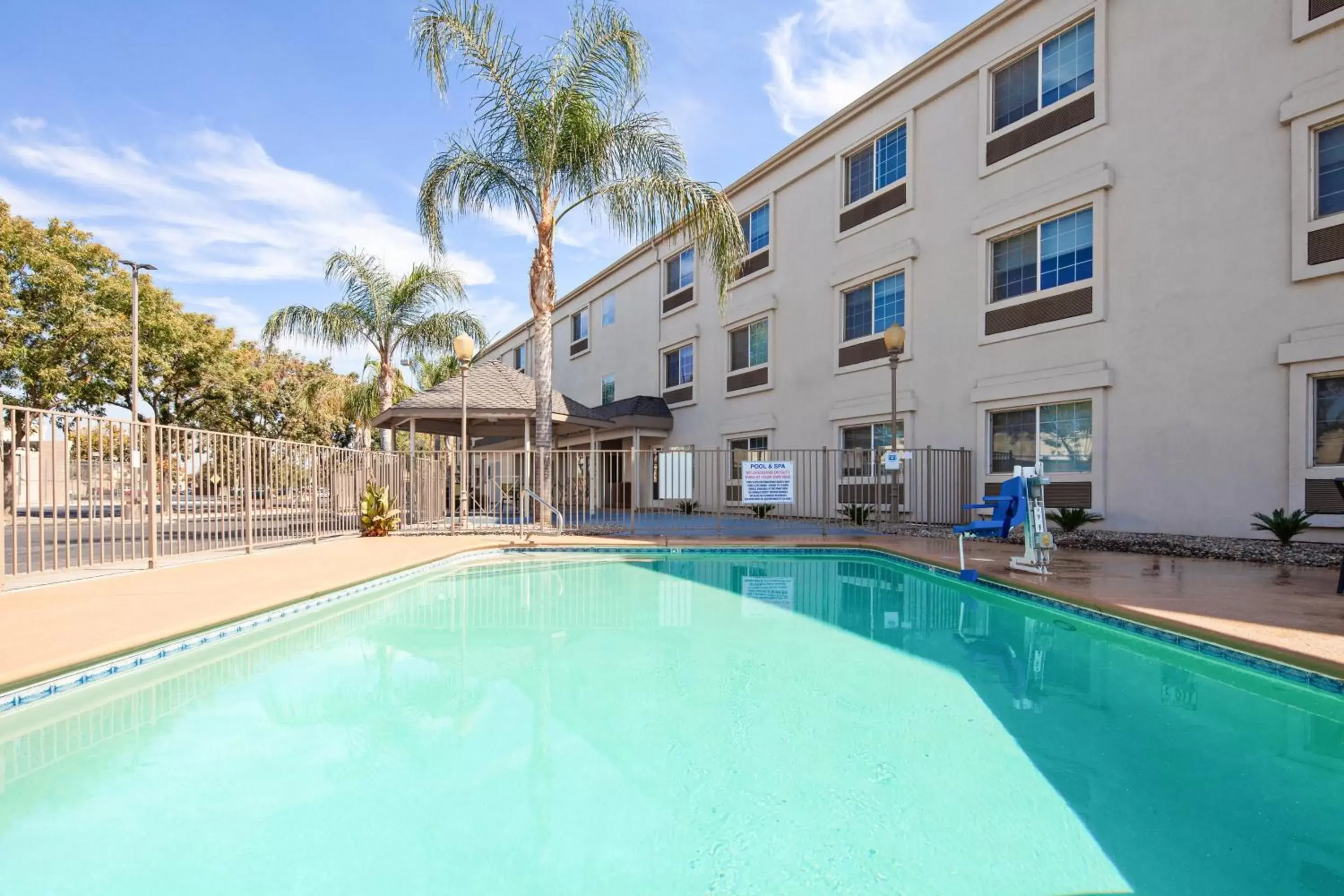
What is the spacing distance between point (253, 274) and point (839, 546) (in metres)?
25.1

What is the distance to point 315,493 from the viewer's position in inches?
471

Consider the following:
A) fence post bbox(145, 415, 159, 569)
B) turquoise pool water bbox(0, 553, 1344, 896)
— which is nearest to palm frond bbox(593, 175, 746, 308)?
fence post bbox(145, 415, 159, 569)

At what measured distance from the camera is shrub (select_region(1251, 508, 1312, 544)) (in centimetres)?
881

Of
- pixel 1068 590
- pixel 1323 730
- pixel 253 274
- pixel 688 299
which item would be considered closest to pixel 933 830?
pixel 1323 730

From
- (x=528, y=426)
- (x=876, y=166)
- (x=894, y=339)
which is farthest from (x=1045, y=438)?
(x=528, y=426)

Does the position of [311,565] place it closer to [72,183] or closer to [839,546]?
[839,546]

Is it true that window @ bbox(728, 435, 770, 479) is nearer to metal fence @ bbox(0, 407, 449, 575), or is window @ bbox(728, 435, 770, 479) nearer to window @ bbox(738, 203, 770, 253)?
window @ bbox(738, 203, 770, 253)

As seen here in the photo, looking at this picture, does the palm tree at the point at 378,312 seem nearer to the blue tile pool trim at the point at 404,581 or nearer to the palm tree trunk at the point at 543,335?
the palm tree trunk at the point at 543,335

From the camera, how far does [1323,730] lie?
12.2 feet

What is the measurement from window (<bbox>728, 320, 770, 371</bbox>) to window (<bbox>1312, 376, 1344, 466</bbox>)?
11.7 metres

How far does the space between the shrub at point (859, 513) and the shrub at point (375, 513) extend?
1025 cm

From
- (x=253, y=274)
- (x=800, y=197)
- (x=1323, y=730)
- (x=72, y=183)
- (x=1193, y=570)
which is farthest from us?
(x=253, y=274)

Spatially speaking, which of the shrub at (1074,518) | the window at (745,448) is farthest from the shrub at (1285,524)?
the window at (745,448)

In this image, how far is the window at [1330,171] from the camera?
29.4 ft
